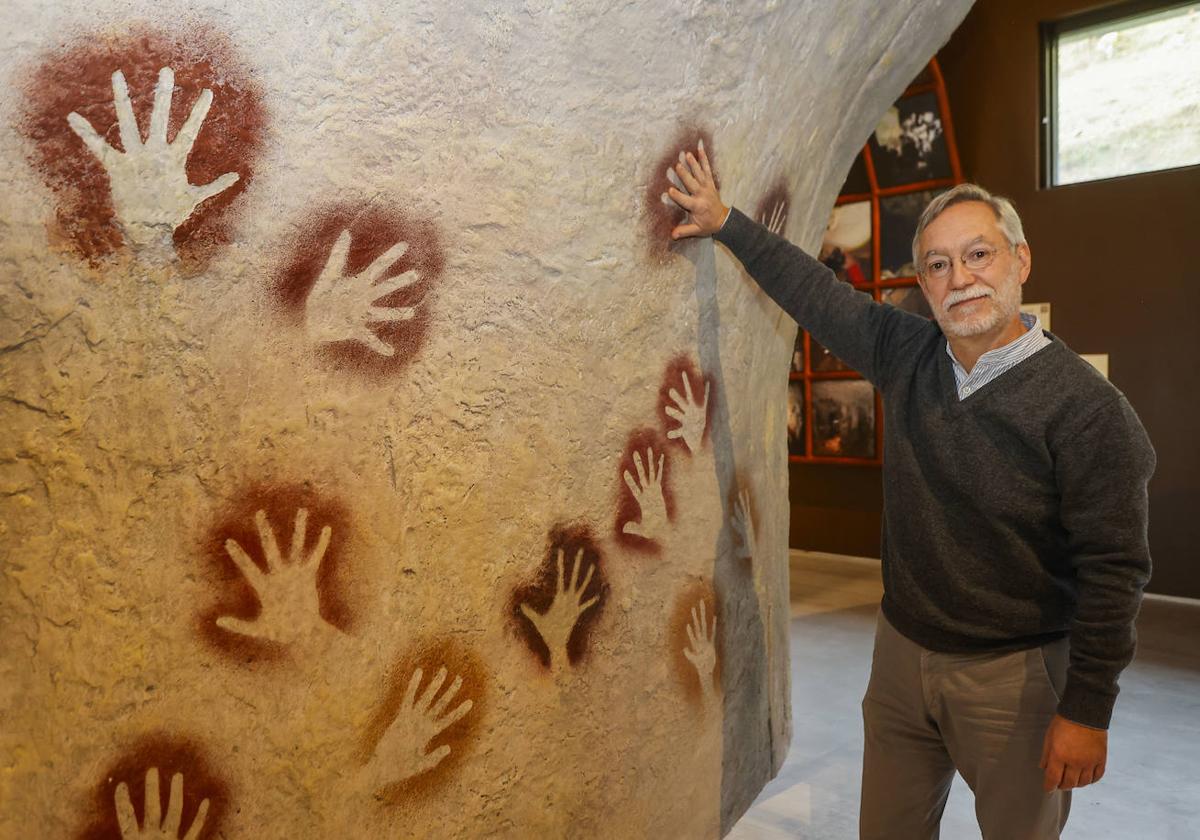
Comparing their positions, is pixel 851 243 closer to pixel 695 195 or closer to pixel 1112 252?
pixel 1112 252

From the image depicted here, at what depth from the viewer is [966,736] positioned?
1.55m

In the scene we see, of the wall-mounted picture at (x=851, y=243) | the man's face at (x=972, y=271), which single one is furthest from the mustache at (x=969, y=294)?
the wall-mounted picture at (x=851, y=243)

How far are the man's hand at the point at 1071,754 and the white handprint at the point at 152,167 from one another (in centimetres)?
144

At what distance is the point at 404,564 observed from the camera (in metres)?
1.45

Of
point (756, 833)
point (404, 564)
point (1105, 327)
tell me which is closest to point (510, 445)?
point (404, 564)

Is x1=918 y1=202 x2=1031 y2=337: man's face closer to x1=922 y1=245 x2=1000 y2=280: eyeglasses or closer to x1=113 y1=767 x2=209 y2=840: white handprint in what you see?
x1=922 y1=245 x2=1000 y2=280: eyeglasses

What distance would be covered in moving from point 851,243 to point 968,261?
4324 mm

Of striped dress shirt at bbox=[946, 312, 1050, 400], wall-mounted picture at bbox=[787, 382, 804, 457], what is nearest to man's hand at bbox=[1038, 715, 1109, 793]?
striped dress shirt at bbox=[946, 312, 1050, 400]

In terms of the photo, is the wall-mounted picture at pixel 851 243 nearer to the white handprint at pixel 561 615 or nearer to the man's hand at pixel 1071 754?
the white handprint at pixel 561 615

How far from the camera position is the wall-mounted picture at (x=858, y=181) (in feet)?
18.4

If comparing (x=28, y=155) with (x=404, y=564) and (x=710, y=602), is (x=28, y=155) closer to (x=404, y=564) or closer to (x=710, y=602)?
(x=404, y=564)

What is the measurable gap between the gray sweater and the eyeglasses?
0.46 feet

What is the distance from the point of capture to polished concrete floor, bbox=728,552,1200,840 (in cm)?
243

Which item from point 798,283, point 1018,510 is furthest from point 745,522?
point 1018,510
